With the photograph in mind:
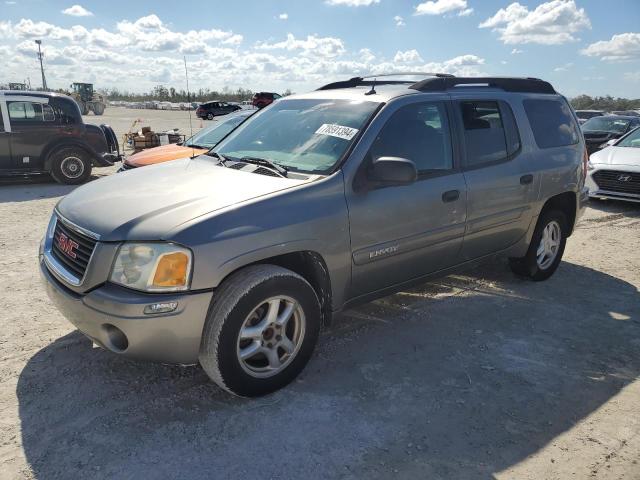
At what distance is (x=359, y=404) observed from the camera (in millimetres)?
3031

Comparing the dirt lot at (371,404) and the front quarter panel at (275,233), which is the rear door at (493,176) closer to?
the dirt lot at (371,404)

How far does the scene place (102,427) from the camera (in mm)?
2775

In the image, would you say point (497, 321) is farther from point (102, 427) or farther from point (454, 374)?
point (102, 427)

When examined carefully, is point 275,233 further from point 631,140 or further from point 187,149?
point 631,140

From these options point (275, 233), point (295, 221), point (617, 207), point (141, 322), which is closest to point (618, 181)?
point (617, 207)

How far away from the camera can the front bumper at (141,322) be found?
8.57ft

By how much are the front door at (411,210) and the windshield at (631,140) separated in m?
7.43

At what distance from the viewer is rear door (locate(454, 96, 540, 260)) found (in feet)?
13.2

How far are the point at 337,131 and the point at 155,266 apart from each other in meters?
1.58

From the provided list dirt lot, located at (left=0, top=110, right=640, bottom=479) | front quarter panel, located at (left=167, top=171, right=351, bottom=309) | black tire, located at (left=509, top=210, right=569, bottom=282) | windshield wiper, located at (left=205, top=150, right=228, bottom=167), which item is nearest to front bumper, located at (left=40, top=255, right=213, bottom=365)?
front quarter panel, located at (left=167, top=171, right=351, bottom=309)

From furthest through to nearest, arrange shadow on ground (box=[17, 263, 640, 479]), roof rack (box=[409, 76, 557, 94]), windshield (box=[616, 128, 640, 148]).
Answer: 1. windshield (box=[616, 128, 640, 148])
2. roof rack (box=[409, 76, 557, 94])
3. shadow on ground (box=[17, 263, 640, 479])

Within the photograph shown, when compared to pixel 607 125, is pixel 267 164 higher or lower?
lower

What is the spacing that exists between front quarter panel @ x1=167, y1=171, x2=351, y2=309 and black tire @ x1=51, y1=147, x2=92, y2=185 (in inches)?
357

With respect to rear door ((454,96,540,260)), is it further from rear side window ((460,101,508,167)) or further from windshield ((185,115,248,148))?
windshield ((185,115,248,148))
